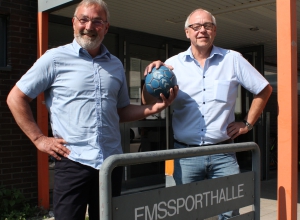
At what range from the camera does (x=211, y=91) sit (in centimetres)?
290

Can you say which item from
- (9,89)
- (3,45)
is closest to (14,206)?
(9,89)

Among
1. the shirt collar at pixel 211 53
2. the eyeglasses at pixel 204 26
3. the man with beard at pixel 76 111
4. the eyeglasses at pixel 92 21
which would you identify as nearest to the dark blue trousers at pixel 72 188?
the man with beard at pixel 76 111

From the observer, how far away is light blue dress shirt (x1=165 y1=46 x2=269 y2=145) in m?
2.90

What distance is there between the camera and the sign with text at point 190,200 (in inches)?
82.0

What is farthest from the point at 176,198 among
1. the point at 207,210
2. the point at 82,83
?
the point at 82,83

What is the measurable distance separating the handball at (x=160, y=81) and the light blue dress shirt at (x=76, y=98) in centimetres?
32

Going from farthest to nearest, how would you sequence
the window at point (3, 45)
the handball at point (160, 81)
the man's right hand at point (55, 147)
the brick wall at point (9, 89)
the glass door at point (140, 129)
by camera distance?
1. the glass door at point (140, 129)
2. the window at point (3, 45)
3. the brick wall at point (9, 89)
4. the handball at point (160, 81)
5. the man's right hand at point (55, 147)

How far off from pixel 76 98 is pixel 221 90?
105cm

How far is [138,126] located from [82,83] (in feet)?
15.2

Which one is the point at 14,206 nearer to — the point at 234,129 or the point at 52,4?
the point at 52,4

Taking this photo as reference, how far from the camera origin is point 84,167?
8.19ft

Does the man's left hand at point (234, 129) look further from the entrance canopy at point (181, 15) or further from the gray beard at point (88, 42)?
the entrance canopy at point (181, 15)

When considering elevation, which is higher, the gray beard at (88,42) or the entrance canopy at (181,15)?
the entrance canopy at (181,15)

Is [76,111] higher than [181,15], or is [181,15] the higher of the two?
[181,15]
